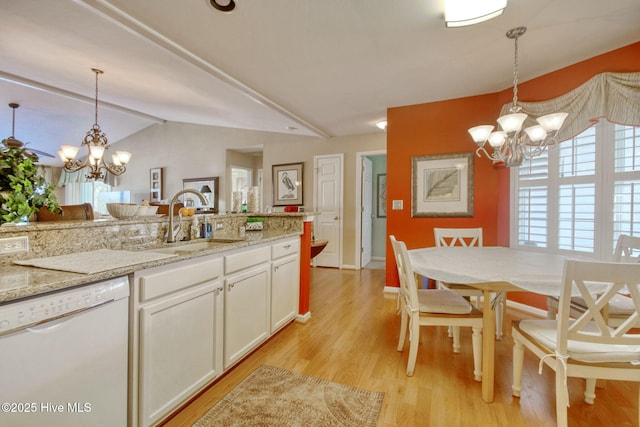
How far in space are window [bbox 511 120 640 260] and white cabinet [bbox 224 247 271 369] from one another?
2.77 metres

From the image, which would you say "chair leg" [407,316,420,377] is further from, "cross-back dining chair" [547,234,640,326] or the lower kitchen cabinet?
the lower kitchen cabinet

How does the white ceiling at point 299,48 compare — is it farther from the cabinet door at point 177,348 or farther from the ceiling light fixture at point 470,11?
the cabinet door at point 177,348

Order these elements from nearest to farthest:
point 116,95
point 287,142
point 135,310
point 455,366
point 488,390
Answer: point 135,310 < point 488,390 < point 455,366 < point 116,95 < point 287,142

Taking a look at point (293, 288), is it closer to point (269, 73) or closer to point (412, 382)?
point (412, 382)

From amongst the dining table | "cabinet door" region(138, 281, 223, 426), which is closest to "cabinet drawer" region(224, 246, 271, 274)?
"cabinet door" region(138, 281, 223, 426)

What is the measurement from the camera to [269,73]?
2.76 m

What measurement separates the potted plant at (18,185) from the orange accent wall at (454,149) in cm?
328

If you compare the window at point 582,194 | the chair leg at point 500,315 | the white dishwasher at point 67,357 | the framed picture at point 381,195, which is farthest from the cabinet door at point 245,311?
the framed picture at point 381,195

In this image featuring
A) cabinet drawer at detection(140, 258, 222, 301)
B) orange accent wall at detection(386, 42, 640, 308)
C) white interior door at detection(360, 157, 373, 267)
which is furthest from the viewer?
white interior door at detection(360, 157, 373, 267)

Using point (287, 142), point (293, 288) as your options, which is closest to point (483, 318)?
point (293, 288)

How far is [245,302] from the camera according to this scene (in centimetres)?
191

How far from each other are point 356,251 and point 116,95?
15.9 ft

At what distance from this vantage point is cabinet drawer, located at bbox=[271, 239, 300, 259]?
225 centimetres

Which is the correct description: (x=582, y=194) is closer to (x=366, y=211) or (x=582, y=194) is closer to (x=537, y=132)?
(x=537, y=132)
